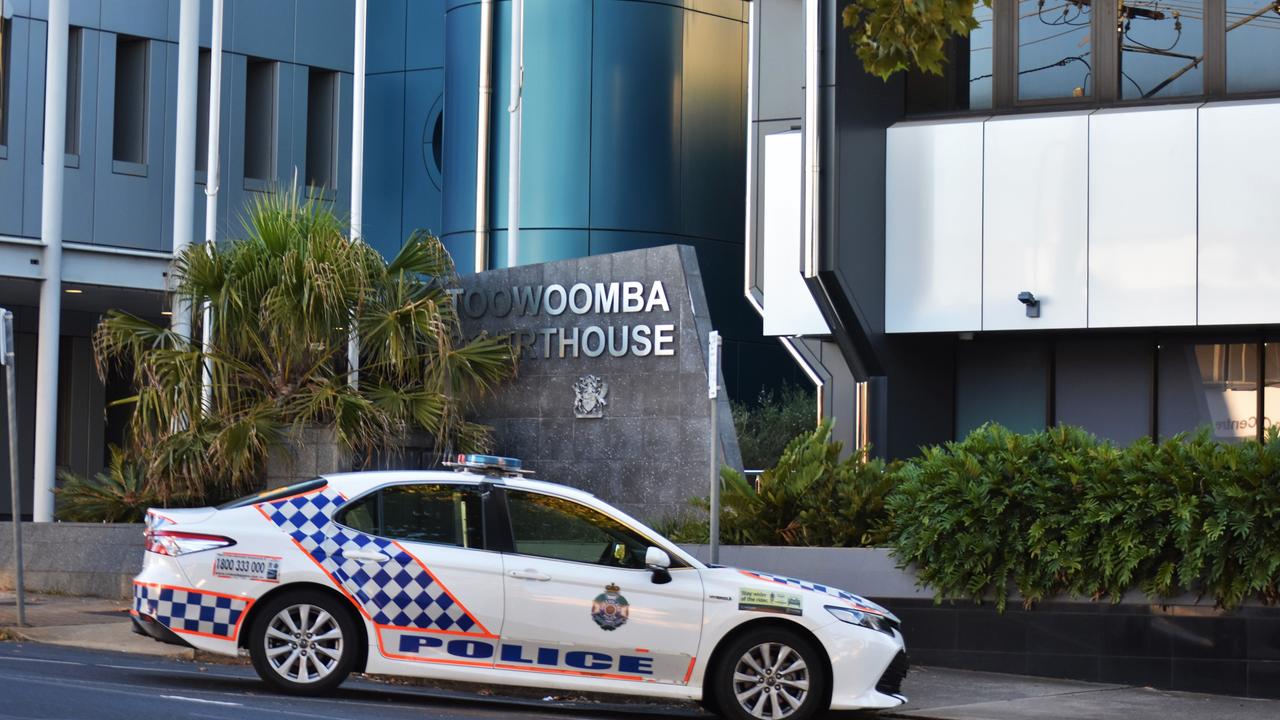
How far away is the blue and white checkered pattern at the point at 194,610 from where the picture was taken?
10.6 meters

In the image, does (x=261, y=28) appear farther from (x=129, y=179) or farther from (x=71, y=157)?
(x=71, y=157)

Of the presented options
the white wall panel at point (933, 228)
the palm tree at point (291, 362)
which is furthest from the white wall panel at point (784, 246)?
the palm tree at point (291, 362)

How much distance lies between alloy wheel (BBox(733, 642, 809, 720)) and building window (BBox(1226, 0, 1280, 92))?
33.6 feet

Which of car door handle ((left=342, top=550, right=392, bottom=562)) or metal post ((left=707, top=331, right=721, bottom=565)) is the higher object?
metal post ((left=707, top=331, right=721, bottom=565))

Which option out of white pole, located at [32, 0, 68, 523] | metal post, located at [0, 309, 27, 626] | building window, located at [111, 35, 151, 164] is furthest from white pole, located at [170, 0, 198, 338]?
metal post, located at [0, 309, 27, 626]

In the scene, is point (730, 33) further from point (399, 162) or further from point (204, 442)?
point (204, 442)

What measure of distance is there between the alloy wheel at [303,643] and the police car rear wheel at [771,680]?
2.47 meters

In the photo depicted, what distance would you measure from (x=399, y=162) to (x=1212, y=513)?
730 inches

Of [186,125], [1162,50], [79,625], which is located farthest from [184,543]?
[1162,50]

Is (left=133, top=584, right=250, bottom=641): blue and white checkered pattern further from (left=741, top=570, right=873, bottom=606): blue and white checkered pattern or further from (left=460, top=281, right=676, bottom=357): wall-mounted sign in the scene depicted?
(left=460, top=281, right=676, bottom=357): wall-mounted sign

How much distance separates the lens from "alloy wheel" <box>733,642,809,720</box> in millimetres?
10672

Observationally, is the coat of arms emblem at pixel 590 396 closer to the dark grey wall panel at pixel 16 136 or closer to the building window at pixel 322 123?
the dark grey wall panel at pixel 16 136

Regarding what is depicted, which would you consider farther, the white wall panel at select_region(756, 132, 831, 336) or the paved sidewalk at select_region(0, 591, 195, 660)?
the white wall panel at select_region(756, 132, 831, 336)

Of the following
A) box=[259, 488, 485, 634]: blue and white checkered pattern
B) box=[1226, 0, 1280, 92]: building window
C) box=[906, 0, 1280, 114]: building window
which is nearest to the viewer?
box=[259, 488, 485, 634]: blue and white checkered pattern
